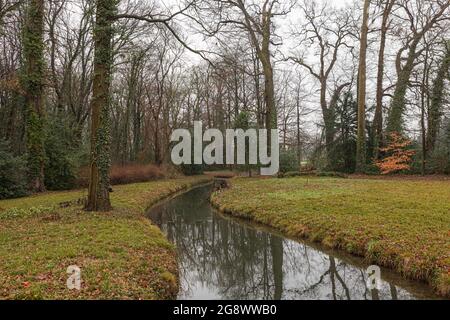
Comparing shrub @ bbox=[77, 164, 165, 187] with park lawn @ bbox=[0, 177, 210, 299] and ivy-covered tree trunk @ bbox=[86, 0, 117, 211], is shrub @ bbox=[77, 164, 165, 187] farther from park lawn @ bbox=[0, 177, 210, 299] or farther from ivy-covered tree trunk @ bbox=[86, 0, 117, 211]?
ivy-covered tree trunk @ bbox=[86, 0, 117, 211]

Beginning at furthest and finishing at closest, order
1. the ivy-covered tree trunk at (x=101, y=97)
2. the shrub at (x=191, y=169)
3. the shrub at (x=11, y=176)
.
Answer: the shrub at (x=191, y=169) < the shrub at (x=11, y=176) < the ivy-covered tree trunk at (x=101, y=97)

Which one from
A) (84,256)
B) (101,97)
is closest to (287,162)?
(101,97)

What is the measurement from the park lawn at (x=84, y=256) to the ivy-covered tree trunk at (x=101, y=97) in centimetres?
136

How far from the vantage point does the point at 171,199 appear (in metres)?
19.8

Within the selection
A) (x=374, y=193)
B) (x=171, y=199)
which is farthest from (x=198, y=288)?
(x=171, y=199)

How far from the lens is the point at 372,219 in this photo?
10.0 meters

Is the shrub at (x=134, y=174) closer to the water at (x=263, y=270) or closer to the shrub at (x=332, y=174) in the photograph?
the shrub at (x=332, y=174)

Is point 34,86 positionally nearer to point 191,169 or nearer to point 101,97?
point 101,97

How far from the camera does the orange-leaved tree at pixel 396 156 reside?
76.2ft

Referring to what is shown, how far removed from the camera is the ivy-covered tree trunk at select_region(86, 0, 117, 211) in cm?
1132

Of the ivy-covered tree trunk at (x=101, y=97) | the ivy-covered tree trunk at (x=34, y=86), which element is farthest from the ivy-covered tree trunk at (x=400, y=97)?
the ivy-covered tree trunk at (x=34, y=86)
